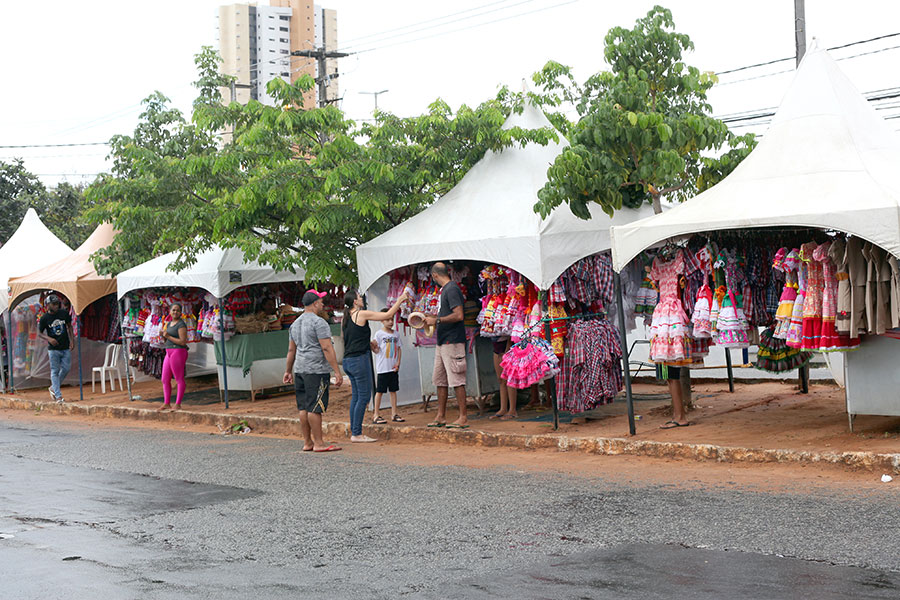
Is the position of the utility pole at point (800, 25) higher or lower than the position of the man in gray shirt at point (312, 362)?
higher

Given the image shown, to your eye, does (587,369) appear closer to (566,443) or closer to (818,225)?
(566,443)

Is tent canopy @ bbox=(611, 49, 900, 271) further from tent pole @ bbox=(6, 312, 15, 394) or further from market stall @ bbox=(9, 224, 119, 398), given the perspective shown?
tent pole @ bbox=(6, 312, 15, 394)

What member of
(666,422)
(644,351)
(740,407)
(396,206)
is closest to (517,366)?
(666,422)

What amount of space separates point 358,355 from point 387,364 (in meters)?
1.32

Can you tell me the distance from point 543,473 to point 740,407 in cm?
416

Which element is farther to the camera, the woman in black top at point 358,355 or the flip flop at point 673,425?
the woman in black top at point 358,355

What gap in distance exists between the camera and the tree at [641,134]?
11297 millimetres

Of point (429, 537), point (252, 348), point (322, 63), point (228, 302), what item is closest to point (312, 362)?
point (429, 537)

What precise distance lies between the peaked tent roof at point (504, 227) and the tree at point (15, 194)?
28.1 m

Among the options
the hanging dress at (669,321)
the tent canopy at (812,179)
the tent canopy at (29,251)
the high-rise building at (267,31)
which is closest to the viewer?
the tent canopy at (812,179)

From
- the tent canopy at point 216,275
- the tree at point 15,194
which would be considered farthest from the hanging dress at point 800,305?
the tree at point 15,194

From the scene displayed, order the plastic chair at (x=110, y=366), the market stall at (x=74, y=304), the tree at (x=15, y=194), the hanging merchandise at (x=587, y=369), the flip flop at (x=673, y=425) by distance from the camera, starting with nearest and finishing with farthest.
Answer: the flip flop at (x=673, y=425) → the hanging merchandise at (x=587, y=369) → the market stall at (x=74, y=304) → the plastic chair at (x=110, y=366) → the tree at (x=15, y=194)

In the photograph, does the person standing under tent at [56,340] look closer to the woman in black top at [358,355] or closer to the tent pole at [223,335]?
the tent pole at [223,335]

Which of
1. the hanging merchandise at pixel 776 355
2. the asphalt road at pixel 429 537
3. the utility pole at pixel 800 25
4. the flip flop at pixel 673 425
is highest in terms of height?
the utility pole at pixel 800 25
